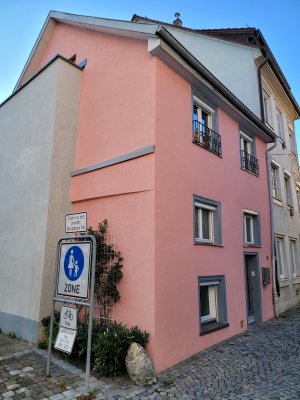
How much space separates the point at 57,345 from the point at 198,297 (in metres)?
3.03

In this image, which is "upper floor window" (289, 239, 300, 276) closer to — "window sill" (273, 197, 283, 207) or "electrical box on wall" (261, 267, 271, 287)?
"window sill" (273, 197, 283, 207)

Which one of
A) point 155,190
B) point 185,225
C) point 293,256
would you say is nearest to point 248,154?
point 185,225

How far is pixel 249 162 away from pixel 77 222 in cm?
689

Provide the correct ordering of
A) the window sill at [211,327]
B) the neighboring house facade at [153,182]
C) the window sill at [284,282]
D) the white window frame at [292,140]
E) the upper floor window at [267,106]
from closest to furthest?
1. the neighboring house facade at [153,182]
2. the window sill at [211,327]
3. the window sill at [284,282]
4. the upper floor window at [267,106]
5. the white window frame at [292,140]

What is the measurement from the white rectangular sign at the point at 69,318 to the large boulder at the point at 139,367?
1043mm

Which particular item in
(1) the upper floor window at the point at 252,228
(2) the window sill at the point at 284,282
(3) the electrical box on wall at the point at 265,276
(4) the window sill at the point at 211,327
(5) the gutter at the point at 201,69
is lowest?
(4) the window sill at the point at 211,327

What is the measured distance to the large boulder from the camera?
4594mm

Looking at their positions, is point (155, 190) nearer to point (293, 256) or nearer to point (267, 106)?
point (267, 106)

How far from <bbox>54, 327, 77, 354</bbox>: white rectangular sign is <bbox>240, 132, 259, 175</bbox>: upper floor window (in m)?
7.04

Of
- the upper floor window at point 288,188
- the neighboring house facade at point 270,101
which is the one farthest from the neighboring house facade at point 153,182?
the upper floor window at point 288,188

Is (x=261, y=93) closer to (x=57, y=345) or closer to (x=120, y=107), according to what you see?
(x=120, y=107)

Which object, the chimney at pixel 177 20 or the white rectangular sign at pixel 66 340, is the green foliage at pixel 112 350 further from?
the chimney at pixel 177 20

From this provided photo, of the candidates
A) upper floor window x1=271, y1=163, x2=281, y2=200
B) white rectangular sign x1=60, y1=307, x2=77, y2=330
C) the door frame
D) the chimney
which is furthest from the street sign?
the chimney

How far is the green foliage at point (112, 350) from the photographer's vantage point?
478 centimetres
